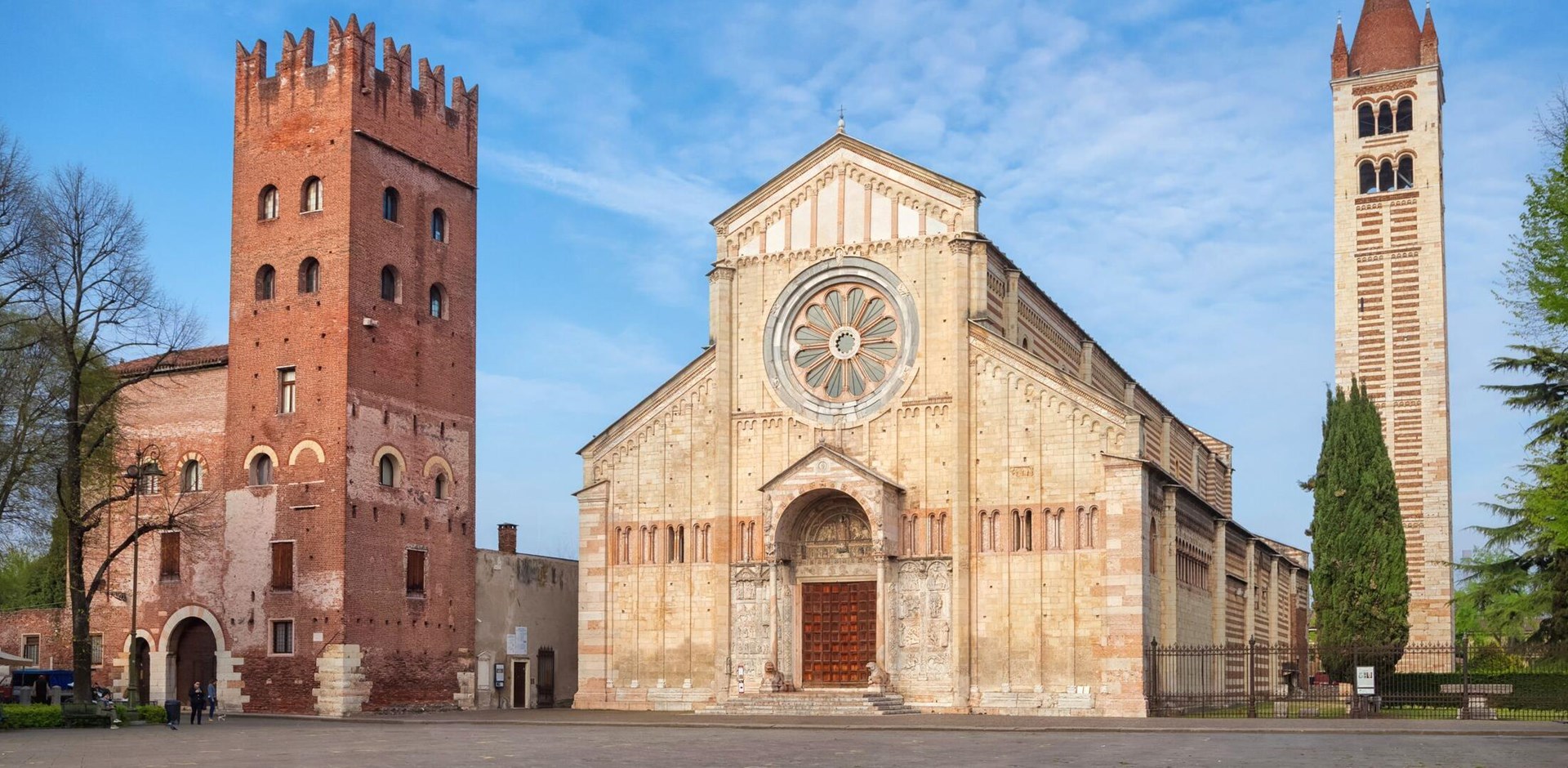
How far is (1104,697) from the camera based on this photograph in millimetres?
35906

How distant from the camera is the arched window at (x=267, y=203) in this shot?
43.2m

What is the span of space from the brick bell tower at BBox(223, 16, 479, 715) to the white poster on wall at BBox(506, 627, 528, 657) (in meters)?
2.20

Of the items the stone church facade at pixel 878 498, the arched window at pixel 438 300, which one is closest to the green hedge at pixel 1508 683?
Result: the stone church facade at pixel 878 498

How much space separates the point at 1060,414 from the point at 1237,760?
16581 mm

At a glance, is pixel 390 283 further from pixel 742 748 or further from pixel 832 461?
pixel 742 748

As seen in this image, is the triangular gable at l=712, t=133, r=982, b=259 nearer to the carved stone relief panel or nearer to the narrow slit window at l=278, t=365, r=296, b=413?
the carved stone relief panel

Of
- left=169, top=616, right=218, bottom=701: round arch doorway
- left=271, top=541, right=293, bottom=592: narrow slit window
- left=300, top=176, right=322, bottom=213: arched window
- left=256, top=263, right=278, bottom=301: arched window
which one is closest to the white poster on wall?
left=271, top=541, right=293, bottom=592: narrow slit window

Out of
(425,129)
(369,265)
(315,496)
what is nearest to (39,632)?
(315,496)

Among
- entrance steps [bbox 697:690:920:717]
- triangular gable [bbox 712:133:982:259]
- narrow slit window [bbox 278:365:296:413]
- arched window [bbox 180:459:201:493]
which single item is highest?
triangular gable [bbox 712:133:982:259]

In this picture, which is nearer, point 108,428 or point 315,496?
point 108,428

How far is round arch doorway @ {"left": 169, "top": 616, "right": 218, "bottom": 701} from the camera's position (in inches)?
1668

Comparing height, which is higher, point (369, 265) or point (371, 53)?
point (371, 53)

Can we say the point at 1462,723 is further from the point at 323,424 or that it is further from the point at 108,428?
the point at 108,428

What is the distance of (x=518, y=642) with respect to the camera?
152 ft
